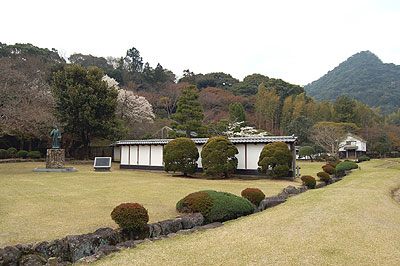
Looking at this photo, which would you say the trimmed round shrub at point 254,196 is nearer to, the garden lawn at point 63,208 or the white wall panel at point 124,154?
the garden lawn at point 63,208

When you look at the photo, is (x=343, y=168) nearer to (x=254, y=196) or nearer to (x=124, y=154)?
(x=254, y=196)

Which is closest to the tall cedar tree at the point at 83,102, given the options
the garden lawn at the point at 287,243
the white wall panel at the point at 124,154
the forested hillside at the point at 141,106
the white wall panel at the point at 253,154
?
the forested hillside at the point at 141,106

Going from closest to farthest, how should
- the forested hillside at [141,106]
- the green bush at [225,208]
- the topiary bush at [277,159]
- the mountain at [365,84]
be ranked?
the green bush at [225,208]
the topiary bush at [277,159]
the forested hillside at [141,106]
the mountain at [365,84]

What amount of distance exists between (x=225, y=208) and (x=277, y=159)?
385 inches

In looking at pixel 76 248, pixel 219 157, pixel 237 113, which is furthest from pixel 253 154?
pixel 237 113

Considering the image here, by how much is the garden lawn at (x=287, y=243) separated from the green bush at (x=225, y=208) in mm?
489

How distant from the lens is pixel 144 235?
5.59 meters

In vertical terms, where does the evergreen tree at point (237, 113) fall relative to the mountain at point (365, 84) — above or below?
below

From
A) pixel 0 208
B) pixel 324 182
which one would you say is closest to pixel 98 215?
pixel 0 208

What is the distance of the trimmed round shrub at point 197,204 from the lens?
22.7ft

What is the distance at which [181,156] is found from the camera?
17.5m

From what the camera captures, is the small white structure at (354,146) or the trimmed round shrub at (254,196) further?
the small white structure at (354,146)

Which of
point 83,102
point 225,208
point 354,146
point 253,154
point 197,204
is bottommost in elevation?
point 225,208

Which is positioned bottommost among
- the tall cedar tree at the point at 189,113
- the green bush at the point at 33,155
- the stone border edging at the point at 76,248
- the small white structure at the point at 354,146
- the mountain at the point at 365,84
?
the stone border edging at the point at 76,248
